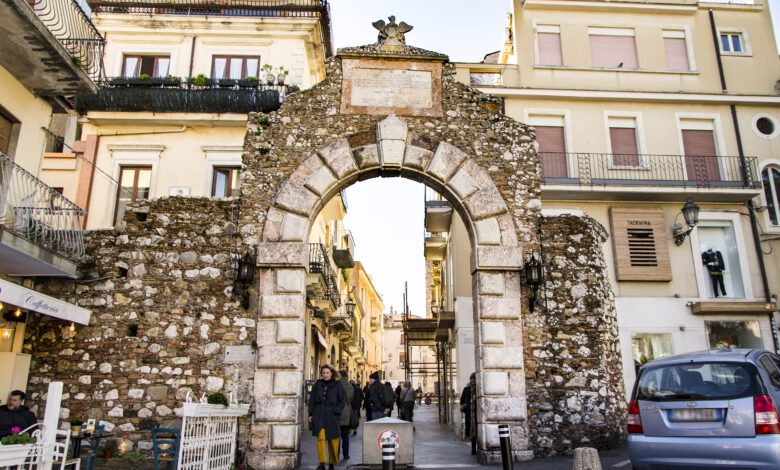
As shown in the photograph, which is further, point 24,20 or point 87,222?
point 87,222

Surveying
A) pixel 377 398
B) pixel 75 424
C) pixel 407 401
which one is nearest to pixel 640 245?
pixel 407 401

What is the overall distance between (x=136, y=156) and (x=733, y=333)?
1739 cm

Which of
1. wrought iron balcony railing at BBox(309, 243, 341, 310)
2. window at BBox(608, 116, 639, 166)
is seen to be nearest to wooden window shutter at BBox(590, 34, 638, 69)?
window at BBox(608, 116, 639, 166)

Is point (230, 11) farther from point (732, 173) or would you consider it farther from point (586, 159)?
point (732, 173)

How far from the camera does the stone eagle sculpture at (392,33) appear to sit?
10602mm

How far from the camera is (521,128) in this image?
10453 millimetres

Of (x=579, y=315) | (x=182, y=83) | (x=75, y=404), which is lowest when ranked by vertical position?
(x=75, y=404)

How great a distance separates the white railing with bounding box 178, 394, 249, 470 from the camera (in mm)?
6891

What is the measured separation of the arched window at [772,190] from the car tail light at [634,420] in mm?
13584

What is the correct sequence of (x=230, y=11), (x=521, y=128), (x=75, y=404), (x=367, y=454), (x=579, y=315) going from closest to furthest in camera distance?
1. (x=367, y=454)
2. (x=75, y=404)
3. (x=579, y=315)
4. (x=521, y=128)
5. (x=230, y=11)

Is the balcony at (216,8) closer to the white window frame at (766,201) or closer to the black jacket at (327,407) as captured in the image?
the black jacket at (327,407)

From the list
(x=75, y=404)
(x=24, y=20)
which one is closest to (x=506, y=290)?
(x=75, y=404)

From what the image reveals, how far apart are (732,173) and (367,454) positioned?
1432 cm

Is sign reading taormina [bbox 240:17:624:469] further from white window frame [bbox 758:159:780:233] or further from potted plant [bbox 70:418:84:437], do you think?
white window frame [bbox 758:159:780:233]
